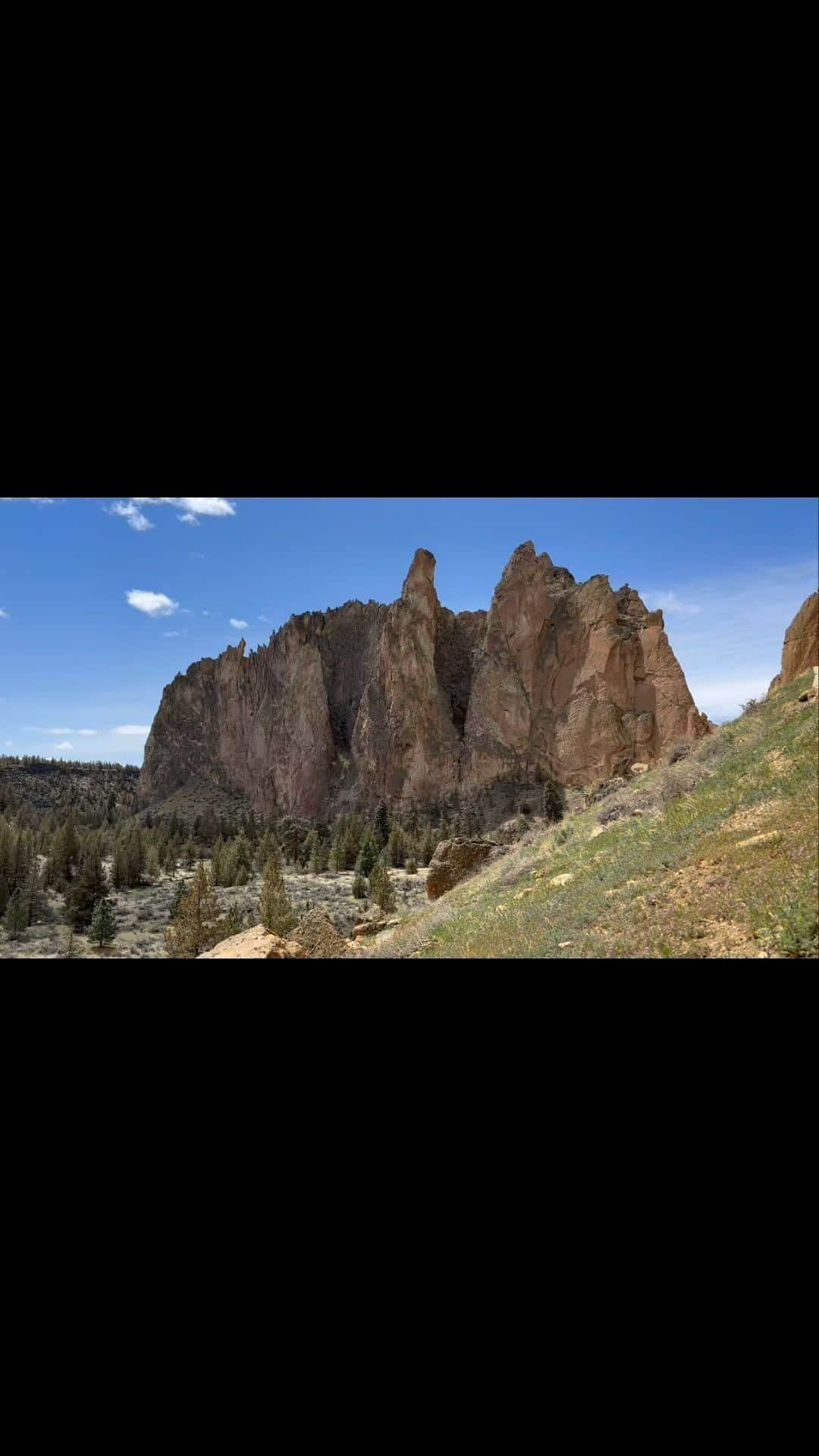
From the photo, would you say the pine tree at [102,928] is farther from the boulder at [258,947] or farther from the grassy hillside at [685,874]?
the boulder at [258,947]

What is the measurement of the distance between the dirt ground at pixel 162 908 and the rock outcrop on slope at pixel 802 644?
461 inches

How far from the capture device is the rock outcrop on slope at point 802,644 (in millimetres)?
17044

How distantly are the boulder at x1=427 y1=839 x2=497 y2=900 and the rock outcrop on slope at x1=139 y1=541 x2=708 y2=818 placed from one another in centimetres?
2388

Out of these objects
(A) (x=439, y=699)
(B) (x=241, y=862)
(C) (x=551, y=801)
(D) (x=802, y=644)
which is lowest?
(B) (x=241, y=862)

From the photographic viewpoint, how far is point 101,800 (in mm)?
64875

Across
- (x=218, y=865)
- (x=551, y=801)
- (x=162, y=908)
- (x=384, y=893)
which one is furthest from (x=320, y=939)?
(x=551, y=801)

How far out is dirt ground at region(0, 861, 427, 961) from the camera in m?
19.5

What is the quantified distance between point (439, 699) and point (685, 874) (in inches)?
2084

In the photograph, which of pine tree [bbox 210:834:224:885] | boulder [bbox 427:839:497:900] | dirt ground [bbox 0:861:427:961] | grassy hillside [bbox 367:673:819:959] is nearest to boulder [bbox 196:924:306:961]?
grassy hillside [bbox 367:673:819:959]

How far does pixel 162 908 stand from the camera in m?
26.7

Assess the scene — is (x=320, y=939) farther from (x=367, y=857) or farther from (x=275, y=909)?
(x=367, y=857)
